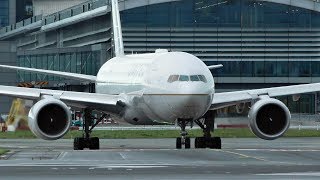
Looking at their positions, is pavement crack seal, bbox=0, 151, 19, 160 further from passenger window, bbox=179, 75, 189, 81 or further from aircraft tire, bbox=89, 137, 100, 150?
passenger window, bbox=179, 75, 189, 81

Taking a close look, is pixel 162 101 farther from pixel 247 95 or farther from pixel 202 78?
pixel 247 95

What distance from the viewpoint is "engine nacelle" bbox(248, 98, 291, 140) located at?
41219 mm

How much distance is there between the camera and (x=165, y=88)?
4022 cm

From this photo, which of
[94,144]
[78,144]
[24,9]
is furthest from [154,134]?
[24,9]

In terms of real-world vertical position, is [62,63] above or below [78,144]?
above

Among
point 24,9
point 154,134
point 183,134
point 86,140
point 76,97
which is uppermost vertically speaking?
point 24,9

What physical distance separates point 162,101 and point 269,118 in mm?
4304

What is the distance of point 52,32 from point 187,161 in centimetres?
7957

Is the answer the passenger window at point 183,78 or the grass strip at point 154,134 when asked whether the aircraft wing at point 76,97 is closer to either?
the passenger window at point 183,78

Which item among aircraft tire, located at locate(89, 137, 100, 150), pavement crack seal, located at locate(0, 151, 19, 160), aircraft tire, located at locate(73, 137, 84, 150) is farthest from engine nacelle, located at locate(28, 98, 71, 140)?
aircraft tire, located at locate(89, 137, 100, 150)

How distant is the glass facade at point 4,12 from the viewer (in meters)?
146

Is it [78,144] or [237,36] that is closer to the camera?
[78,144]

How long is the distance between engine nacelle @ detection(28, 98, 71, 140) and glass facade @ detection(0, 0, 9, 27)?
10731cm

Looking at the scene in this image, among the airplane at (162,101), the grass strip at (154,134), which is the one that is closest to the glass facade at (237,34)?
the grass strip at (154,134)
